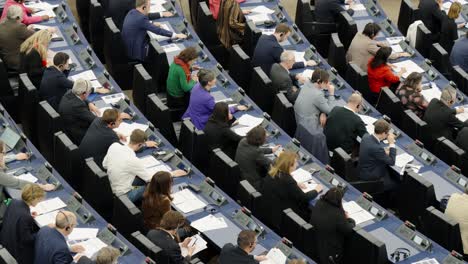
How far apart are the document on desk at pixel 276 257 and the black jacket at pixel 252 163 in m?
1.52

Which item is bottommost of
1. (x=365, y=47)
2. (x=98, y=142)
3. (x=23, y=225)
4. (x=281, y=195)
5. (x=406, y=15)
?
(x=406, y=15)

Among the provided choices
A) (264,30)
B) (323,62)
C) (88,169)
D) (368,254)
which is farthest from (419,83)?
(88,169)

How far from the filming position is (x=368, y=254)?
9992 mm

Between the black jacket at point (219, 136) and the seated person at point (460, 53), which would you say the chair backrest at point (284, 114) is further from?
the seated person at point (460, 53)

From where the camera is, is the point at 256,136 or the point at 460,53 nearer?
the point at 256,136

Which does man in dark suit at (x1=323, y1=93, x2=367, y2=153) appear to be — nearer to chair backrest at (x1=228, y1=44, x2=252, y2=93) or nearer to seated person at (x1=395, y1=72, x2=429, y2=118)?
seated person at (x1=395, y1=72, x2=429, y2=118)

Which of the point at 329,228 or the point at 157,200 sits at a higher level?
the point at 157,200

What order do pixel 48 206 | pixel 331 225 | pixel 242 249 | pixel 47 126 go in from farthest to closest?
pixel 47 126
pixel 48 206
pixel 331 225
pixel 242 249

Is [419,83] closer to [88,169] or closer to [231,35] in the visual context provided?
[231,35]

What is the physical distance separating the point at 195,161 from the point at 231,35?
339 cm

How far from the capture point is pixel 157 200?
34.1 ft

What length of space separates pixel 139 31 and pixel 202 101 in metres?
2.03

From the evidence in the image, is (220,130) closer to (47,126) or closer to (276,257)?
(47,126)

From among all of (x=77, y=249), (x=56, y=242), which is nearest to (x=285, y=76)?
(x=77, y=249)
